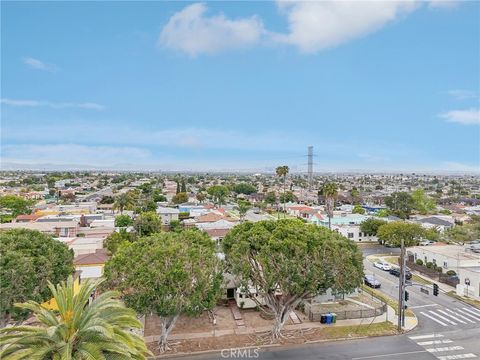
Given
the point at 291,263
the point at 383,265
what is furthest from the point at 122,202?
the point at 291,263

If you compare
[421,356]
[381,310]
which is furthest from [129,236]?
[421,356]

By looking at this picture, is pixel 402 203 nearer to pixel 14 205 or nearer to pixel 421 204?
pixel 421 204

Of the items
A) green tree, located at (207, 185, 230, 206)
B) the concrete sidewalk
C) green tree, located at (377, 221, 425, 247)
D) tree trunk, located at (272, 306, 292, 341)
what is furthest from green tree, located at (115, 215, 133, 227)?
green tree, located at (207, 185, 230, 206)

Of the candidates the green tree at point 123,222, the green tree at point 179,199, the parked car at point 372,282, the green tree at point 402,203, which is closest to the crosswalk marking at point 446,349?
the parked car at point 372,282

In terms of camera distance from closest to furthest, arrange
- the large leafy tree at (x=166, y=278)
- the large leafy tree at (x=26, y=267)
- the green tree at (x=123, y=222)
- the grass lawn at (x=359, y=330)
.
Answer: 1. the large leafy tree at (x=26, y=267)
2. the large leafy tree at (x=166, y=278)
3. the grass lawn at (x=359, y=330)
4. the green tree at (x=123, y=222)

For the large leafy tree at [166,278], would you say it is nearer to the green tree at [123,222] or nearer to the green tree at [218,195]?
the green tree at [123,222]
